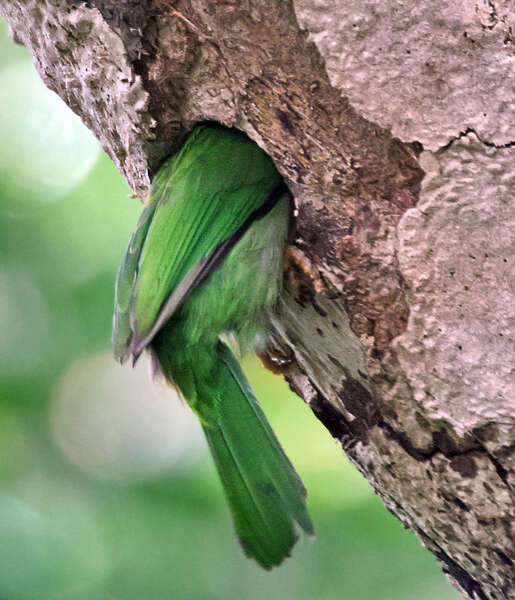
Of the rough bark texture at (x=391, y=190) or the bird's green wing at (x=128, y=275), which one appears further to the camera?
the bird's green wing at (x=128, y=275)

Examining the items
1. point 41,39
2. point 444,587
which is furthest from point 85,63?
point 444,587

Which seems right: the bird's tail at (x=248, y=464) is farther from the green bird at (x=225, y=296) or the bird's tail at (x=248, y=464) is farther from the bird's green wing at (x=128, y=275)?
the bird's green wing at (x=128, y=275)

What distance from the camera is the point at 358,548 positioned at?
370 cm

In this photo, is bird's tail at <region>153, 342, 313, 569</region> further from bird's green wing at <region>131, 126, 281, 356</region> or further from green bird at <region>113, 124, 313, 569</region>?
bird's green wing at <region>131, 126, 281, 356</region>

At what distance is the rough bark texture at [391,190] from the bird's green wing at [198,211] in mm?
160

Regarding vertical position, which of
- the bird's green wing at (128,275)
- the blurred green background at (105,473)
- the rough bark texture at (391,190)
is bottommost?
the blurred green background at (105,473)

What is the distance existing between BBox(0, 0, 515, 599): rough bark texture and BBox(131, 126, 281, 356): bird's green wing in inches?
6.3

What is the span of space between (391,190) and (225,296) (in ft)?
2.11

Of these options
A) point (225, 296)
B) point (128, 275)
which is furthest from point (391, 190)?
point (128, 275)

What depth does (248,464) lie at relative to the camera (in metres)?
2.38

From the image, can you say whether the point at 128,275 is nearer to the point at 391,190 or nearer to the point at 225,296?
the point at 225,296

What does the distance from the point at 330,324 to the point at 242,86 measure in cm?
66

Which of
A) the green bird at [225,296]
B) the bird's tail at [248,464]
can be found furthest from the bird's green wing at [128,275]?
the bird's tail at [248,464]

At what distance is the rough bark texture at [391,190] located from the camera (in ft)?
5.94
